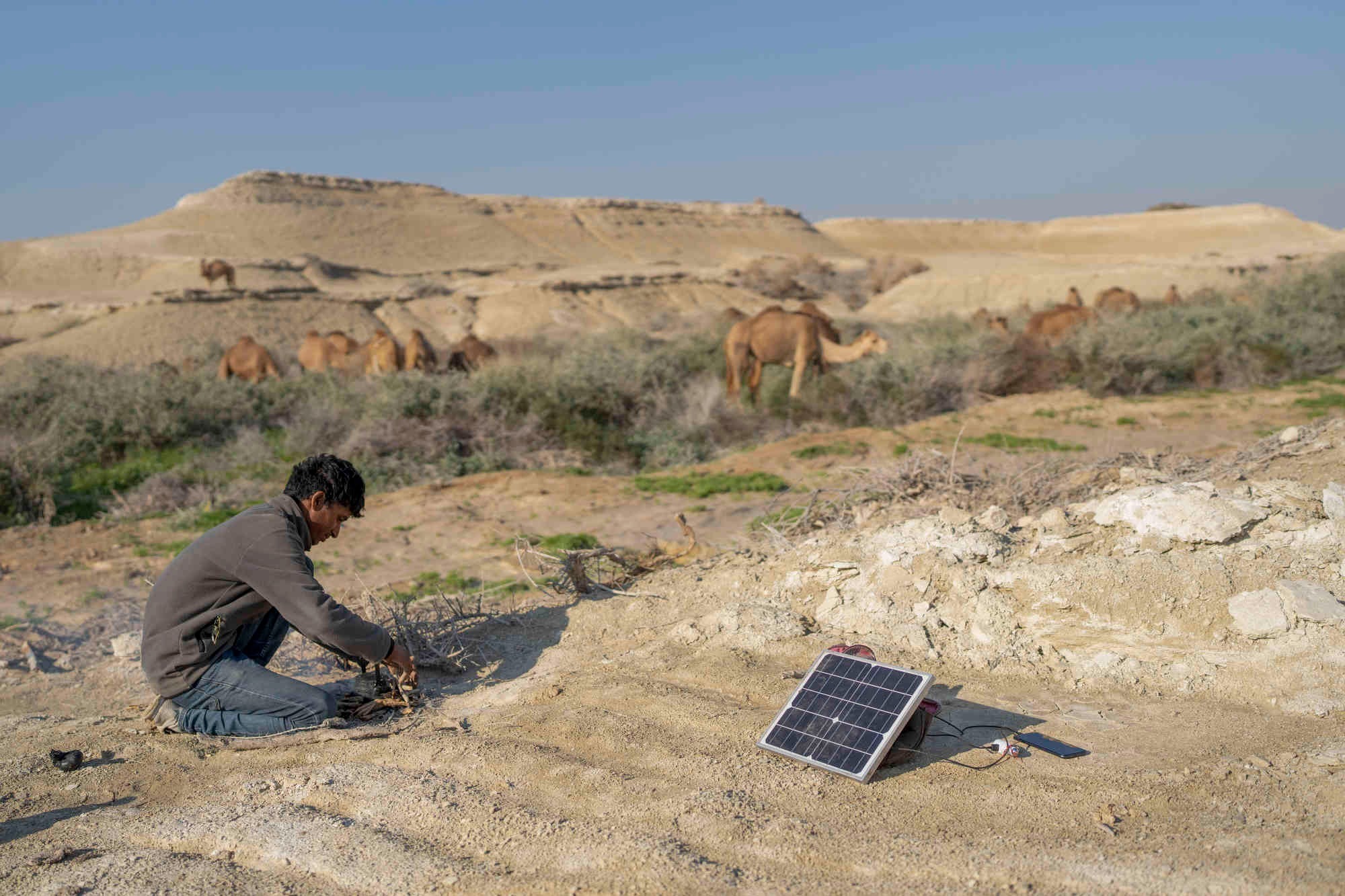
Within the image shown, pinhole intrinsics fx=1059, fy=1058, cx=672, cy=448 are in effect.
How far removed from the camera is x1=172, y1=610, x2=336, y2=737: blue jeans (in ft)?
14.6

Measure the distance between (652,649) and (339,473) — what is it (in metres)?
1.85

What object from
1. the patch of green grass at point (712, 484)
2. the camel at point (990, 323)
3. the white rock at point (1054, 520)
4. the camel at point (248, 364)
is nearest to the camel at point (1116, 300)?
the camel at point (990, 323)

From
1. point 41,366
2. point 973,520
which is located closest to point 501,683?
point 973,520

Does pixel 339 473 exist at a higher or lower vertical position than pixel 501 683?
higher

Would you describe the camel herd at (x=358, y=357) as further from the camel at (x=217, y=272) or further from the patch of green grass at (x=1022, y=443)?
the camel at (x=217, y=272)

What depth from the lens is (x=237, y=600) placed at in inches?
175

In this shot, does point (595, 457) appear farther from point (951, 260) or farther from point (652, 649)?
point (951, 260)

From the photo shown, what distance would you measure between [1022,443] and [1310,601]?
7.72 metres

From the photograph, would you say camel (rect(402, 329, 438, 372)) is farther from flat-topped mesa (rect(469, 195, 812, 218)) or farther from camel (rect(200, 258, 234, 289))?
flat-topped mesa (rect(469, 195, 812, 218))

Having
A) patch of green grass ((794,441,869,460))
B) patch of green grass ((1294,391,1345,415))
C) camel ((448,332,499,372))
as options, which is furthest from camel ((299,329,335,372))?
patch of green grass ((1294,391,1345,415))

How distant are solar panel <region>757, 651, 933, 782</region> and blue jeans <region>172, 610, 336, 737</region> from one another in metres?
1.94

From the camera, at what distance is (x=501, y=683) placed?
206 inches

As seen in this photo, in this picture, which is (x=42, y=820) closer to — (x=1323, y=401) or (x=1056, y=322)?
(x=1323, y=401)

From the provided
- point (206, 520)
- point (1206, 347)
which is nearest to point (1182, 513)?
point (206, 520)
